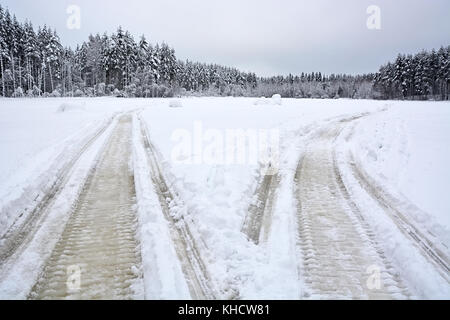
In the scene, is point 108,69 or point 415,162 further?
point 108,69

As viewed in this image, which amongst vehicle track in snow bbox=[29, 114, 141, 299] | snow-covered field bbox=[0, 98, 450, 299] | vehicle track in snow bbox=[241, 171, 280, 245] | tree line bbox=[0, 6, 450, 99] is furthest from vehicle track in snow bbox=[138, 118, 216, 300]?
tree line bbox=[0, 6, 450, 99]

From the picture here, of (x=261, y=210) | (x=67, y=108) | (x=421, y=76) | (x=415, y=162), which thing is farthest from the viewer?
(x=421, y=76)

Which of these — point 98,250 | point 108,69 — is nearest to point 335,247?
point 98,250

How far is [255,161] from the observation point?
864 centimetres

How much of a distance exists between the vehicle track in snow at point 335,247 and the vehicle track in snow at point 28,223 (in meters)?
4.08

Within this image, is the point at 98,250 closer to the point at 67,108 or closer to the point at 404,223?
the point at 404,223

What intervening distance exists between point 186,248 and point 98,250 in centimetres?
127

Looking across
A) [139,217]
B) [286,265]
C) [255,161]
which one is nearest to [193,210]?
[139,217]

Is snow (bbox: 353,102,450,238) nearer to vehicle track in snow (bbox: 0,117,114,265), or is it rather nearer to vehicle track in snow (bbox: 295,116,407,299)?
vehicle track in snow (bbox: 295,116,407,299)

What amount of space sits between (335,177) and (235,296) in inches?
205

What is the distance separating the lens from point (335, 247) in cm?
427

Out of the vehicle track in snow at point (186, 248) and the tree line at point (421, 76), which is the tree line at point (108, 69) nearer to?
the tree line at point (421, 76)

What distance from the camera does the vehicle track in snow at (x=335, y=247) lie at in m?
3.39
